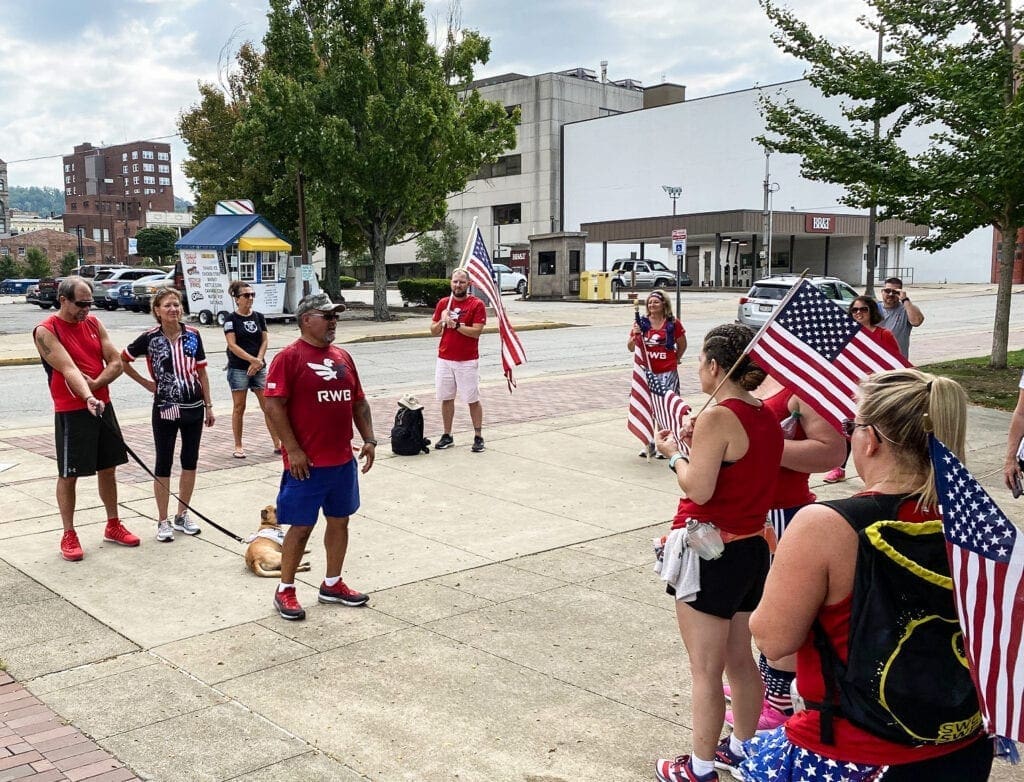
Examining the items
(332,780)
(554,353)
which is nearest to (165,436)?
(332,780)

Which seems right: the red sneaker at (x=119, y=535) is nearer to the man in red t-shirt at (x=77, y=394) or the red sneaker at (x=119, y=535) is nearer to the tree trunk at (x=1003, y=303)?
the man in red t-shirt at (x=77, y=394)

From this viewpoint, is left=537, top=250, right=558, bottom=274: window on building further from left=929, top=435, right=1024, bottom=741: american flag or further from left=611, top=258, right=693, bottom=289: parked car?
left=929, top=435, right=1024, bottom=741: american flag

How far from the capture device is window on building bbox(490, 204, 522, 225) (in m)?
72.9

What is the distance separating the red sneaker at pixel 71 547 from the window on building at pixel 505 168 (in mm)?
67308

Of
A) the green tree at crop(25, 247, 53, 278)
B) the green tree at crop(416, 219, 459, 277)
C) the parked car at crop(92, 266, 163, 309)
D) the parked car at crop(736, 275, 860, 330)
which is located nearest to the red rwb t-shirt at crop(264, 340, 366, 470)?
the parked car at crop(736, 275, 860, 330)

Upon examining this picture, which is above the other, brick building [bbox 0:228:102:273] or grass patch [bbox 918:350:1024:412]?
brick building [bbox 0:228:102:273]

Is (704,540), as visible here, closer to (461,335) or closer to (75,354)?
(75,354)

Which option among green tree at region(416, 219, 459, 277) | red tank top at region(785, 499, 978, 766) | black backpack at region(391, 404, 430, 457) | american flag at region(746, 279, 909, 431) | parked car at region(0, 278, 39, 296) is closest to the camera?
red tank top at region(785, 499, 978, 766)

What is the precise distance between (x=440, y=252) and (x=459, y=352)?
60.3m

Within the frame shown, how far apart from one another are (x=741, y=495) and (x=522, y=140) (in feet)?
231

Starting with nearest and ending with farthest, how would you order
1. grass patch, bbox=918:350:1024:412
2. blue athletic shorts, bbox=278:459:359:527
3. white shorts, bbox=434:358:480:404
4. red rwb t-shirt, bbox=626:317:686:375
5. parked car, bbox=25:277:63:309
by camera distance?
blue athletic shorts, bbox=278:459:359:527 < red rwb t-shirt, bbox=626:317:686:375 < white shorts, bbox=434:358:480:404 < grass patch, bbox=918:350:1024:412 < parked car, bbox=25:277:63:309

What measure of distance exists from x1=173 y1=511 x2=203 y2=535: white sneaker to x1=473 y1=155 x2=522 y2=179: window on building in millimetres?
66654

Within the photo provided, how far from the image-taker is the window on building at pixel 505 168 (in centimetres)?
7200

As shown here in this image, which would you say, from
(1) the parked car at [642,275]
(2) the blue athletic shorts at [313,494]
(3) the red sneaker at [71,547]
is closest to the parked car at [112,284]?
(1) the parked car at [642,275]
